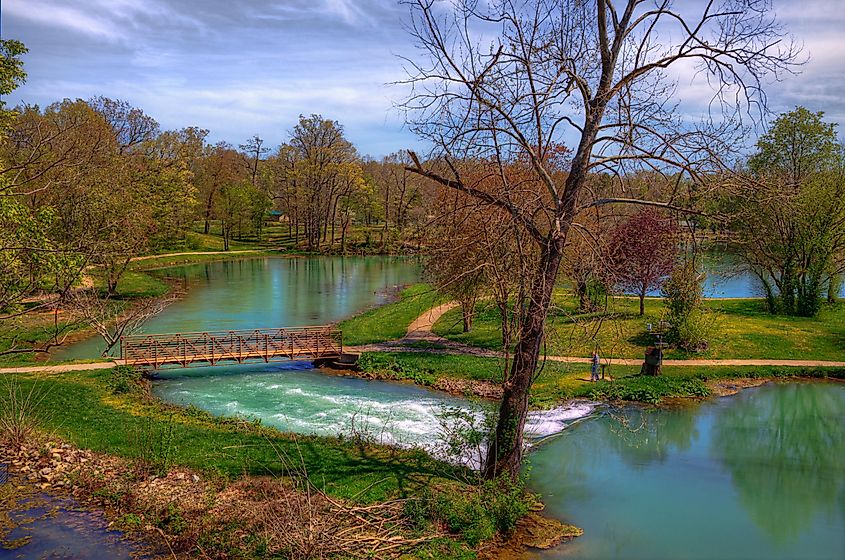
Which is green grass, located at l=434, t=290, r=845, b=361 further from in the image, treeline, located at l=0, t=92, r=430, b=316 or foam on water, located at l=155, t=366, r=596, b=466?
treeline, located at l=0, t=92, r=430, b=316

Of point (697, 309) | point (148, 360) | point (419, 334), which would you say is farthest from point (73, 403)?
point (697, 309)

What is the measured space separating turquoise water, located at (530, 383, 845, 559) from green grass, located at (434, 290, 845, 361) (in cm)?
460

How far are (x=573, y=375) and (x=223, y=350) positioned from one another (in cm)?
1220

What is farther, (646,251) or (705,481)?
(646,251)

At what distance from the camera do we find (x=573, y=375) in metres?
20.3

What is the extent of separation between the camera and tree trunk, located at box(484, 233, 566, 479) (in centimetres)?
923

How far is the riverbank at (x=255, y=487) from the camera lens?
903 cm

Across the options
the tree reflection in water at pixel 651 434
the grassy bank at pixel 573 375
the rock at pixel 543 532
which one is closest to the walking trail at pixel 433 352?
the grassy bank at pixel 573 375

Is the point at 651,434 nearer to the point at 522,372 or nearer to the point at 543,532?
the point at 543,532

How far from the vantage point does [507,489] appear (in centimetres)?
1024

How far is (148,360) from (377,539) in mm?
14272

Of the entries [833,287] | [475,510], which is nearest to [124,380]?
[475,510]

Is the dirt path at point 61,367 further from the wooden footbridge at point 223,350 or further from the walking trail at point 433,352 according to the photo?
the wooden footbridge at point 223,350

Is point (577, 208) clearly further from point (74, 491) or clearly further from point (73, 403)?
point (73, 403)
